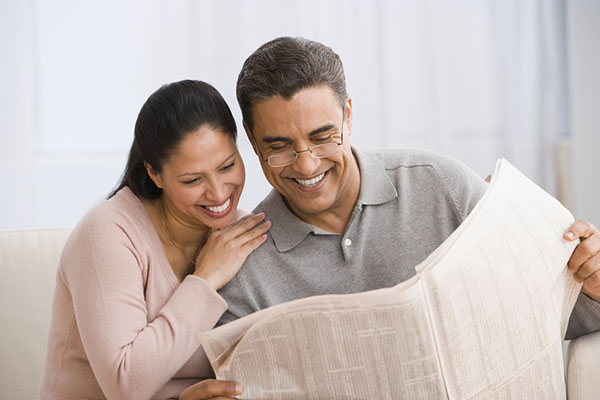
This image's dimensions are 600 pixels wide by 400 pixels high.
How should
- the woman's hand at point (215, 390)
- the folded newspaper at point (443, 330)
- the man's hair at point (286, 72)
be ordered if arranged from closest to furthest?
1. the folded newspaper at point (443, 330)
2. the woman's hand at point (215, 390)
3. the man's hair at point (286, 72)

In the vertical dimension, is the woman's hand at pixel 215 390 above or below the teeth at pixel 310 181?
below

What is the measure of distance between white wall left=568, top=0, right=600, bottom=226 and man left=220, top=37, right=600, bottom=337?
5.36 ft

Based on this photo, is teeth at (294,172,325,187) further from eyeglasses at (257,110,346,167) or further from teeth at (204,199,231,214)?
teeth at (204,199,231,214)

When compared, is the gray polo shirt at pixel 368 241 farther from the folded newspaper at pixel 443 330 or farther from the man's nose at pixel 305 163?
the folded newspaper at pixel 443 330

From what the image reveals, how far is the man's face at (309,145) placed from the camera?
1.33m

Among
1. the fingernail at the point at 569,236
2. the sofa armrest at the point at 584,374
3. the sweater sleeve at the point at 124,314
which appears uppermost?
the fingernail at the point at 569,236

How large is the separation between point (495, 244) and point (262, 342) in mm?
408

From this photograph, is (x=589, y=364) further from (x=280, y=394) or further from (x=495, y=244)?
(x=280, y=394)

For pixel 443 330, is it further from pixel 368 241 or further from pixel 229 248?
pixel 229 248

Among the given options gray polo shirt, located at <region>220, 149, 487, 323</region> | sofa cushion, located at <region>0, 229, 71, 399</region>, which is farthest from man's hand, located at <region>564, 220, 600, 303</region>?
sofa cushion, located at <region>0, 229, 71, 399</region>

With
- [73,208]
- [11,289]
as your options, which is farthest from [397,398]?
[73,208]

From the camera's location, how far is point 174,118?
4.61ft

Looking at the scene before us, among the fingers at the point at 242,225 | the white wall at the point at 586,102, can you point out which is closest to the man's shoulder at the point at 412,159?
the fingers at the point at 242,225

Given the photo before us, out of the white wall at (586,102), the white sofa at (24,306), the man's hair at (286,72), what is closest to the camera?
the man's hair at (286,72)
